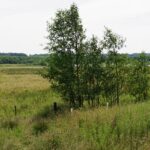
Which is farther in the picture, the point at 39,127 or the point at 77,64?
the point at 77,64

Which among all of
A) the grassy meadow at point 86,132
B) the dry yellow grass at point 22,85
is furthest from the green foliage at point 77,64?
the dry yellow grass at point 22,85

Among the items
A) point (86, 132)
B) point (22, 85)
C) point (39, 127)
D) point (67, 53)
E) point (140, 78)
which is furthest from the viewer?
point (22, 85)

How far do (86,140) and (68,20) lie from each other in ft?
46.6

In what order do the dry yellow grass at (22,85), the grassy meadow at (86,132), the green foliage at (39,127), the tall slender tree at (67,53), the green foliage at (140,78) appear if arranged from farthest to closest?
the dry yellow grass at (22,85) → the green foliage at (140,78) → the tall slender tree at (67,53) → the green foliage at (39,127) → the grassy meadow at (86,132)

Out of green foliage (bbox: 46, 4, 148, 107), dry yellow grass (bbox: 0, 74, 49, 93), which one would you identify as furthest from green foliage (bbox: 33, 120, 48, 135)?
dry yellow grass (bbox: 0, 74, 49, 93)

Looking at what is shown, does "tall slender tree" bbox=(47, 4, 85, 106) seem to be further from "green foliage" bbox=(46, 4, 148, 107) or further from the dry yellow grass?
the dry yellow grass

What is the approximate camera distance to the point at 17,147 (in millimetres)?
12516

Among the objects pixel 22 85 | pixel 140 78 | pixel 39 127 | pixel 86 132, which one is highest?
pixel 140 78

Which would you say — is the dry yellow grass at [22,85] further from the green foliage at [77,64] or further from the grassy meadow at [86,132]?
the grassy meadow at [86,132]

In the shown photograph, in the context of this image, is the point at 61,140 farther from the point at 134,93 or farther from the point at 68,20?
the point at 134,93

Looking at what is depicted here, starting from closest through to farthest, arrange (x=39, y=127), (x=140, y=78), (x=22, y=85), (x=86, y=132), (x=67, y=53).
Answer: (x=86, y=132) → (x=39, y=127) → (x=67, y=53) → (x=140, y=78) → (x=22, y=85)

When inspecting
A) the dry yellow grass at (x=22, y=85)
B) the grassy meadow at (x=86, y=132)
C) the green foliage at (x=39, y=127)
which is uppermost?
the grassy meadow at (x=86, y=132)

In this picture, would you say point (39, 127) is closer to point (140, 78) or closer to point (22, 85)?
point (140, 78)

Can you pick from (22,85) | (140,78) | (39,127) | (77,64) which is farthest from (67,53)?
(22,85)
